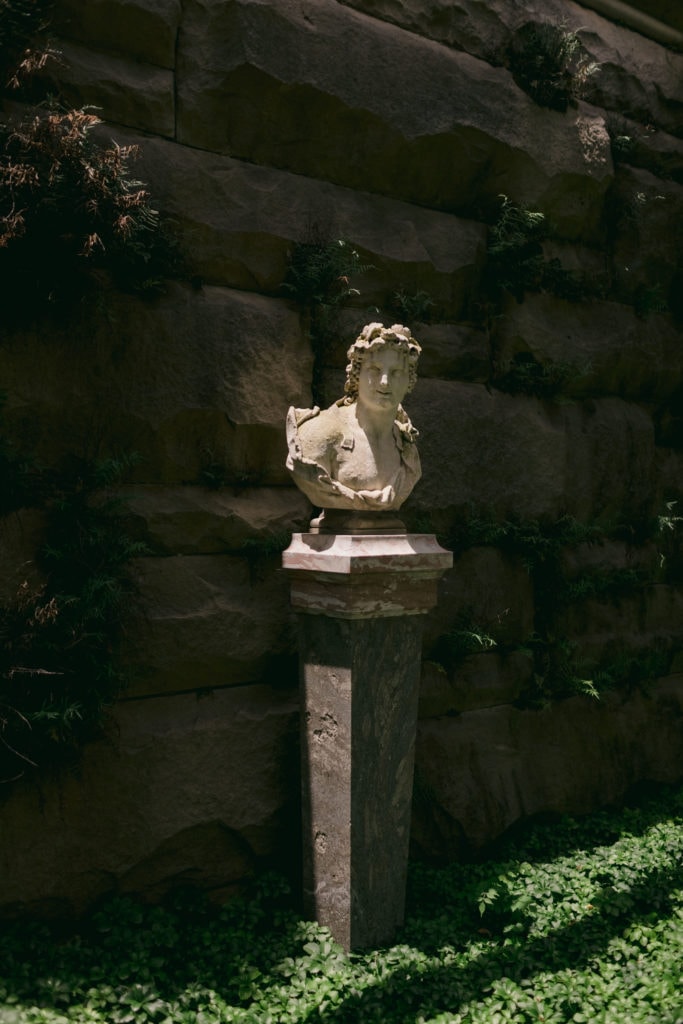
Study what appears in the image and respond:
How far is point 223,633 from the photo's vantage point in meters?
3.65

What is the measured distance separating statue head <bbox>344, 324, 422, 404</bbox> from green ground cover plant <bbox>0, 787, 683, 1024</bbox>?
7.09 feet

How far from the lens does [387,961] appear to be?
3.27 metres

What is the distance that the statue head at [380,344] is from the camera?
322 cm

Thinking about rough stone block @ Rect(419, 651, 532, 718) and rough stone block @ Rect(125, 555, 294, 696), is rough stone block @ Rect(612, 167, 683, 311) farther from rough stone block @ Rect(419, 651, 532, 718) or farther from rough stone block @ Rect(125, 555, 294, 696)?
rough stone block @ Rect(125, 555, 294, 696)

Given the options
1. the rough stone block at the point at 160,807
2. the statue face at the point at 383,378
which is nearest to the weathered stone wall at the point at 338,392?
the rough stone block at the point at 160,807

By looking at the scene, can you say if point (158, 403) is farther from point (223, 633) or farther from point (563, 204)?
point (563, 204)

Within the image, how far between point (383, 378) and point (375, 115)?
1.63 meters

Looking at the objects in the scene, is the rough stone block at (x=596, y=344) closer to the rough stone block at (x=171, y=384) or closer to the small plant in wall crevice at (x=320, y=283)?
the small plant in wall crevice at (x=320, y=283)

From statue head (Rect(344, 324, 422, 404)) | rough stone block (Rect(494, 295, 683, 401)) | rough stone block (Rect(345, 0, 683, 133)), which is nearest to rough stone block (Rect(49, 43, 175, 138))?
rough stone block (Rect(345, 0, 683, 133))

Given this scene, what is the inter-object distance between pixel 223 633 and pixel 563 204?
3075 mm

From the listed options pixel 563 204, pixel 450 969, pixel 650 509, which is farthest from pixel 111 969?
pixel 563 204

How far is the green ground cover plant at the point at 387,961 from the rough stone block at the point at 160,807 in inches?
4.8

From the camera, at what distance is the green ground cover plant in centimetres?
296

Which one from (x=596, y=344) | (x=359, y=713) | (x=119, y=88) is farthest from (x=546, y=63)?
(x=359, y=713)
